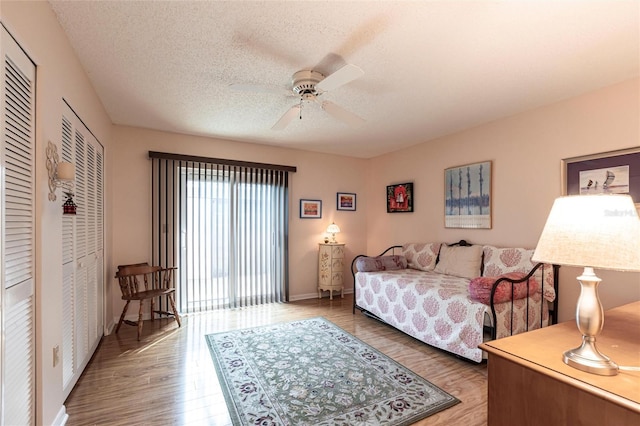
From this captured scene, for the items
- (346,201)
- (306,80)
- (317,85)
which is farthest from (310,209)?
(317,85)

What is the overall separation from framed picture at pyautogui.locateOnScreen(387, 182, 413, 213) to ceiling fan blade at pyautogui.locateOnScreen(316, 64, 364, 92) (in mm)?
2900

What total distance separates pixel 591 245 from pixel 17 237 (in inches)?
91.2

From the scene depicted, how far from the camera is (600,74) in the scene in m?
2.45

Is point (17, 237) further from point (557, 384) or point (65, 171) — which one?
point (557, 384)

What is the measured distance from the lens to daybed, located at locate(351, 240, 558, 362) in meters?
2.58

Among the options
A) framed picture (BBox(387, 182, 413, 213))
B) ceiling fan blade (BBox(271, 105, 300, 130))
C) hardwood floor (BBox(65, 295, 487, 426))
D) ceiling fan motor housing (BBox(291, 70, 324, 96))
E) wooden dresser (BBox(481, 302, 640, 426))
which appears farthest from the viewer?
framed picture (BBox(387, 182, 413, 213))

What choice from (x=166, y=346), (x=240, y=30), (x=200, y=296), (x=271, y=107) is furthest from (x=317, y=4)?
(x=200, y=296)

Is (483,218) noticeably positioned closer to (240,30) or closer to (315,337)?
(315,337)

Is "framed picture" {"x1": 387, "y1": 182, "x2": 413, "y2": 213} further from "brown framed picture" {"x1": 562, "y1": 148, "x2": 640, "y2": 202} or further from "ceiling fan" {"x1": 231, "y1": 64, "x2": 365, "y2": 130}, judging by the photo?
"ceiling fan" {"x1": 231, "y1": 64, "x2": 365, "y2": 130}

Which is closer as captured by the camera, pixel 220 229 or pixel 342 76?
pixel 342 76

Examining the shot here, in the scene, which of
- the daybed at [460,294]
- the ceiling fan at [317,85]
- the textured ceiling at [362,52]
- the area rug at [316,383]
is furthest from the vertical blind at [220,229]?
the ceiling fan at [317,85]

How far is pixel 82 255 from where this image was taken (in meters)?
2.48

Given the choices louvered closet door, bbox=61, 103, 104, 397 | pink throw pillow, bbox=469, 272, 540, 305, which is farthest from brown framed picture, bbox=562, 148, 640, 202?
louvered closet door, bbox=61, 103, 104, 397

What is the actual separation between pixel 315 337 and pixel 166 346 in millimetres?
1519
